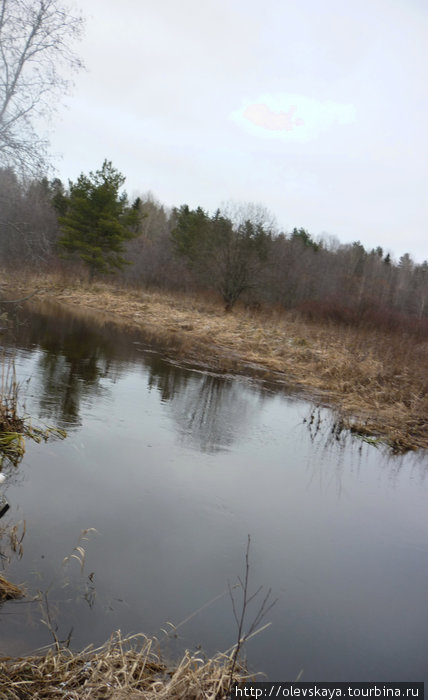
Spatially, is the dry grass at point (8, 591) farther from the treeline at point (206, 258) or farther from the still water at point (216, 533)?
the treeline at point (206, 258)

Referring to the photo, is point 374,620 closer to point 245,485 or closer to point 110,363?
point 245,485

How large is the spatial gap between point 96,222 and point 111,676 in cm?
3363

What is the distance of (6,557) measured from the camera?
12.0 feet

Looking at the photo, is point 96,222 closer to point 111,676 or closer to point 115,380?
point 115,380

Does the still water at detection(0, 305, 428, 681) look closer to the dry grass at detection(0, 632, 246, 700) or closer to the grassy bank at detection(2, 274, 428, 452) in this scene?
the dry grass at detection(0, 632, 246, 700)

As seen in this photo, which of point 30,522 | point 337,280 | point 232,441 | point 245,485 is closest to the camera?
point 30,522

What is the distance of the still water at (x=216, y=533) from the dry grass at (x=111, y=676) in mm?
218

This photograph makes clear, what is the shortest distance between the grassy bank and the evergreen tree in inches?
174

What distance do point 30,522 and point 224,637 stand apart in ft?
6.35

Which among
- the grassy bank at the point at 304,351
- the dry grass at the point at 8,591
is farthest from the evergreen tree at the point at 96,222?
the dry grass at the point at 8,591

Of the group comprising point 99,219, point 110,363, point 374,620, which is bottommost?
point 374,620

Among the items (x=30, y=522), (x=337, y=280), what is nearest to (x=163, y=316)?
(x=30, y=522)

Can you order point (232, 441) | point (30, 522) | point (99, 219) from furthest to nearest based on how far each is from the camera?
1. point (99, 219)
2. point (232, 441)
3. point (30, 522)

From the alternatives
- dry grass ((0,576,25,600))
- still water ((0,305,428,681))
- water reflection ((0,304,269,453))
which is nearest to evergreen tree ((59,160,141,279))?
water reflection ((0,304,269,453))
